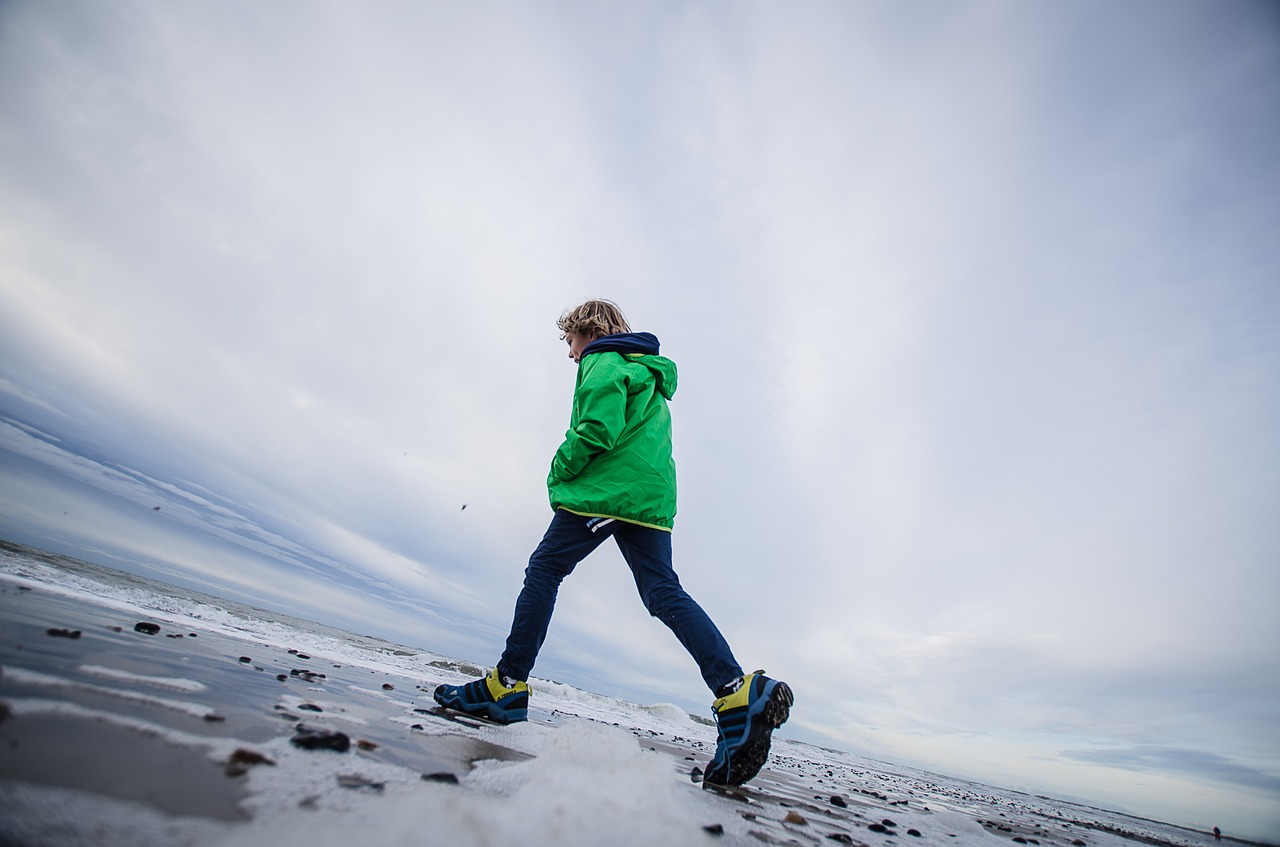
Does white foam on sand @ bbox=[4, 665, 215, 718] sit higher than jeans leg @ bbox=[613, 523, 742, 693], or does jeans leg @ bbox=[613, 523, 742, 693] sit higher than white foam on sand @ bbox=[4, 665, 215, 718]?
jeans leg @ bbox=[613, 523, 742, 693]

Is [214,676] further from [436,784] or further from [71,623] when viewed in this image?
[436,784]

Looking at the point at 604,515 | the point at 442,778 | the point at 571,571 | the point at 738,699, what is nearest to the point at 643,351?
the point at 604,515

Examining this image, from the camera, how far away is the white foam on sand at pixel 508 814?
928 millimetres

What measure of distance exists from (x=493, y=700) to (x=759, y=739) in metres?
1.71

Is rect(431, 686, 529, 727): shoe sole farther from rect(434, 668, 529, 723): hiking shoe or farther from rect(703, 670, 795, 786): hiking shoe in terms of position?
rect(703, 670, 795, 786): hiking shoe

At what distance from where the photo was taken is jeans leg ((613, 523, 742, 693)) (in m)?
2.95

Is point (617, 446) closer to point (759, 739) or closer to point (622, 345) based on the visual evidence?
point (622, 345)

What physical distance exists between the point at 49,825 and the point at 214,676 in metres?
2.00

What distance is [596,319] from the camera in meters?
4.38

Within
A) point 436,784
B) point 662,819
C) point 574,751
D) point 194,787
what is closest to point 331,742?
point 436,784

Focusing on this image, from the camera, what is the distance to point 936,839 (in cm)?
259

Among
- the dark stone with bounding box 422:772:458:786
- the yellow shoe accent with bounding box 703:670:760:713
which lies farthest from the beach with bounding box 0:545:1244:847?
the yellow shoe accent with bounding box 703:670:760:713

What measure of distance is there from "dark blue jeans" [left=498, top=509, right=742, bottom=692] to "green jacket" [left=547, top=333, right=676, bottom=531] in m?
0.14

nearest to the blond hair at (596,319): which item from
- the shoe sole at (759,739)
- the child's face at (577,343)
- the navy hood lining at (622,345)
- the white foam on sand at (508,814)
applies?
the child's face at (577,343)
